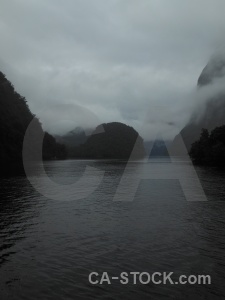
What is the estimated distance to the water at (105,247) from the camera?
16094 millimetres

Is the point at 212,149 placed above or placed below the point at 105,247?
above

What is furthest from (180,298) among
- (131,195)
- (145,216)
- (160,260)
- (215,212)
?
(131,195)

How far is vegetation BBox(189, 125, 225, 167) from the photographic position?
127875 mm

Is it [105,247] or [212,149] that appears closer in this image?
[105,247]

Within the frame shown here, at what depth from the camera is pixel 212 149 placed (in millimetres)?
131125

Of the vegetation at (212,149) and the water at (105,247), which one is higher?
the vegetation at (212,149)

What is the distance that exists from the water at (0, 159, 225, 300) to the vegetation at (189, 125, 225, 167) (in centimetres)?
9302

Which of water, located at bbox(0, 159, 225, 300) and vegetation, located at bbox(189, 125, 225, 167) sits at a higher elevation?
vegetation, located at bbox(189, 125, 225, 167)

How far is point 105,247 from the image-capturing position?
22562 mm

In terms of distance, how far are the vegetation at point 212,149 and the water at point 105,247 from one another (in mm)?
93021

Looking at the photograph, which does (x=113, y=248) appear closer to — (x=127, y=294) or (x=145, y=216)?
(x=127, y=294)

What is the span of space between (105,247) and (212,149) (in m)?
117

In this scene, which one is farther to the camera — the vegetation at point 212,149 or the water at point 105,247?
the vegetation at point 212,149

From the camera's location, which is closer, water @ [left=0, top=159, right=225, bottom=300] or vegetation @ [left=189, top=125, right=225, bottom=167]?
water @ [left=0, top=159, right=225, bottom=300]
